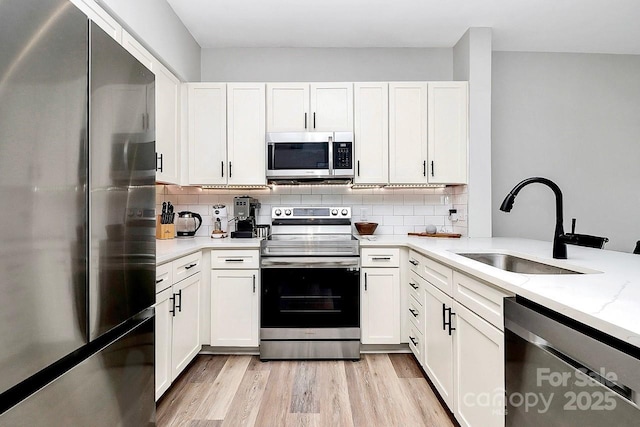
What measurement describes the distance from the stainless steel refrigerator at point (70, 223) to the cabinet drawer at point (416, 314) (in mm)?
1699

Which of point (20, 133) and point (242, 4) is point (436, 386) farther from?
point (242, 4)

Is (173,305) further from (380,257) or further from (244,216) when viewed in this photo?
(380,257)

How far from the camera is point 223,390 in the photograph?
2.21m

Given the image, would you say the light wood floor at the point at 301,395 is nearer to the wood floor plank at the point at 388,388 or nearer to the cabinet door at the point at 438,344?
the wood floor plank at the point at 388,388

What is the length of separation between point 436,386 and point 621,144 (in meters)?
3.08

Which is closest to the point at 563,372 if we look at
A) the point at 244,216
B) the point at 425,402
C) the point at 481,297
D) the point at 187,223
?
the point at 481,297

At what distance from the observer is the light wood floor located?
6.20 ft

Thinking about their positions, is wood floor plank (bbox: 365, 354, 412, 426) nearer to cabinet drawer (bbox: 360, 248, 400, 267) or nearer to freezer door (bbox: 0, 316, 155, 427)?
cabinet drawer (bbox: 360, 248, 400, 267)

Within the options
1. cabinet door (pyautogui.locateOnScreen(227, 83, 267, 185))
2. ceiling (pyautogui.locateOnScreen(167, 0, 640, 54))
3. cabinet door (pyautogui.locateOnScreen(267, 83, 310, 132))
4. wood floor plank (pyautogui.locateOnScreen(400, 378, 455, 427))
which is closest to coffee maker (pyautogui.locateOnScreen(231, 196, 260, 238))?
cabinet door (pyautogui.locateOnScreen(227, 83, 267, 185))

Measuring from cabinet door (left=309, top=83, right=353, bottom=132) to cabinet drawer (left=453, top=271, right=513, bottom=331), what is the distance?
5.82 ft

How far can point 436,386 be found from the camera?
6.68ft

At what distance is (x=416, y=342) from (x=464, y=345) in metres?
0.94

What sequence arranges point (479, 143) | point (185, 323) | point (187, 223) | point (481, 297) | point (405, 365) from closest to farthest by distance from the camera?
point (481, 297) < point (185, 323) < point (405, 365) < point (479, 143) < point (187, 223)

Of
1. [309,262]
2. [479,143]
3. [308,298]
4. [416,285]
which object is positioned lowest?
[308,298]
